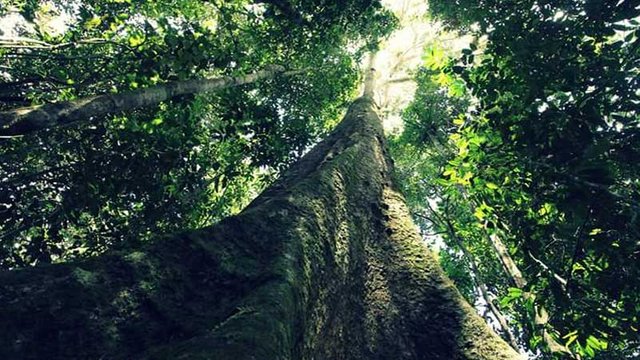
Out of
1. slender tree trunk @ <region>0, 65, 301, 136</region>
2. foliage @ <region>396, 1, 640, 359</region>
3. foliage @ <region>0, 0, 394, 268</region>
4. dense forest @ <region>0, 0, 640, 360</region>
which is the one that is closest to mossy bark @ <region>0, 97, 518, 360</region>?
dense forest @ <region>0, 0, 640, 360</region>

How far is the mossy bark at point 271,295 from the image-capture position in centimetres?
199

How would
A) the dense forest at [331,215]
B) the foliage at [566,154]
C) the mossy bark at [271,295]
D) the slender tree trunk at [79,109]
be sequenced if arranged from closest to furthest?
the mossy bark at [271,295], the dense forest at [331,215], the slender tree trunk at [79,109], the foliage at [566,154]

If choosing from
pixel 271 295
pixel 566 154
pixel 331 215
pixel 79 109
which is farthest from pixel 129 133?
pixel 566 154

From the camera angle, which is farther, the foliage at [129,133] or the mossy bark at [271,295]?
the foliage at [129,133]

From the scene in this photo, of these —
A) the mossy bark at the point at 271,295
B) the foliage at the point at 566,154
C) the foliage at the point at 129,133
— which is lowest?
the mossy bark at the point at 271,295

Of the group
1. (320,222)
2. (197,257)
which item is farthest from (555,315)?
(197,257)

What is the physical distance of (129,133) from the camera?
5.69m

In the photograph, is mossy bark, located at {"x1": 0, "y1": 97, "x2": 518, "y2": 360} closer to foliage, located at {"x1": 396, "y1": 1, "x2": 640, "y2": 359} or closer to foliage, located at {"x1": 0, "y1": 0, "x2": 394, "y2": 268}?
foliage, located at {"x1": 396, "y1": 1, "x2": 640, "y2": 359}

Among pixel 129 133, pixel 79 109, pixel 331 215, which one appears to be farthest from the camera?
pixel 129 133

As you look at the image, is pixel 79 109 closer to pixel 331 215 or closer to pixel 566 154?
pixel 331 215

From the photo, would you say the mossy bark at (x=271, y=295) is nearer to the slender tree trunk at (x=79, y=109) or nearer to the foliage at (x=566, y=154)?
the foliage at (x=566, y=154)

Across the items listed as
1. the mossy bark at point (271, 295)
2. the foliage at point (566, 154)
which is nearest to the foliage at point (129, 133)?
the mossy bark at point (271, 295)

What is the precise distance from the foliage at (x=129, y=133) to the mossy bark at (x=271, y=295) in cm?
221

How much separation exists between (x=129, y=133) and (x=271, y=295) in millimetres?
4230
